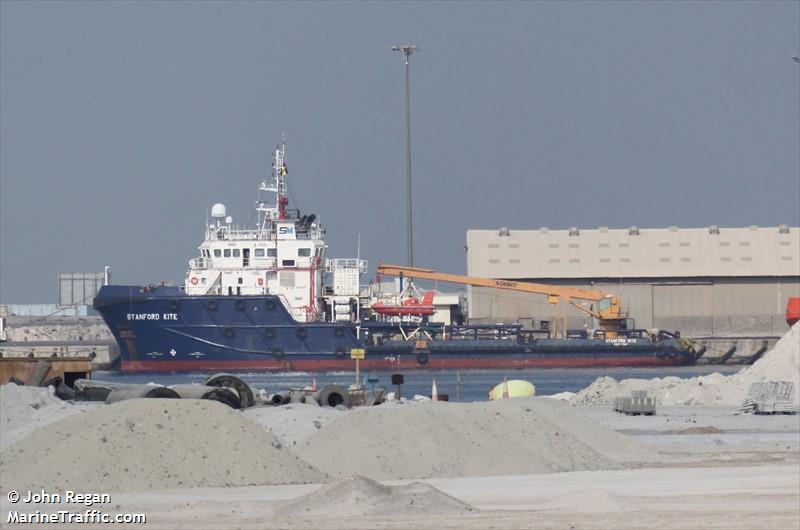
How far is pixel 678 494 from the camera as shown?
16.7 m

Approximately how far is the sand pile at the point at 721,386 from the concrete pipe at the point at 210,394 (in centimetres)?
1038

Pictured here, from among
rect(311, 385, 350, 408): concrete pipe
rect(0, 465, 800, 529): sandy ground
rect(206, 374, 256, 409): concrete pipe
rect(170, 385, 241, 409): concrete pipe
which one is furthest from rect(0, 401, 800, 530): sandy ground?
rect(311, 385, 350, 408): concrete pipe

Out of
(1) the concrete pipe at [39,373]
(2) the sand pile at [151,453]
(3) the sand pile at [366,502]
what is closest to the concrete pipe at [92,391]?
(1) the concrete pipe at [39,373]

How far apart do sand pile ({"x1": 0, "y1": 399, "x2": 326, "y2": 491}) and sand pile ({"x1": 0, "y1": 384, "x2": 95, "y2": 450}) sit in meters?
3.43

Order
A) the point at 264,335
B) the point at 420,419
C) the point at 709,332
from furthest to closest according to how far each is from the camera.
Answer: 1. the point at 709,332
2. the point at 264,335
3. the point at 420,419

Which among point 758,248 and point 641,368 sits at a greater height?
point 758,248

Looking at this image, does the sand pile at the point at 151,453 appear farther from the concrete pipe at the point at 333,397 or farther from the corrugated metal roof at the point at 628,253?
the corrugated metal roof at the point at 628,253

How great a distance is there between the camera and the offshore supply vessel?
5934 centimetres

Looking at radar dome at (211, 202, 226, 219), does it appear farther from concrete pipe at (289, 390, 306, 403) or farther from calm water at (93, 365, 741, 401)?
concrete pipe at (289, 390, 306, 403)

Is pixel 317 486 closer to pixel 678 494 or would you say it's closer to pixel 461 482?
pixel 461 482

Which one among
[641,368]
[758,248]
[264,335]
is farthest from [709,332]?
[264,335]

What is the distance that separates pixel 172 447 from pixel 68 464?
126 cm

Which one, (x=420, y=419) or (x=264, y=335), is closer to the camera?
(x=420, y=419)

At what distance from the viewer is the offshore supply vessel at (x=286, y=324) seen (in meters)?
59.3
